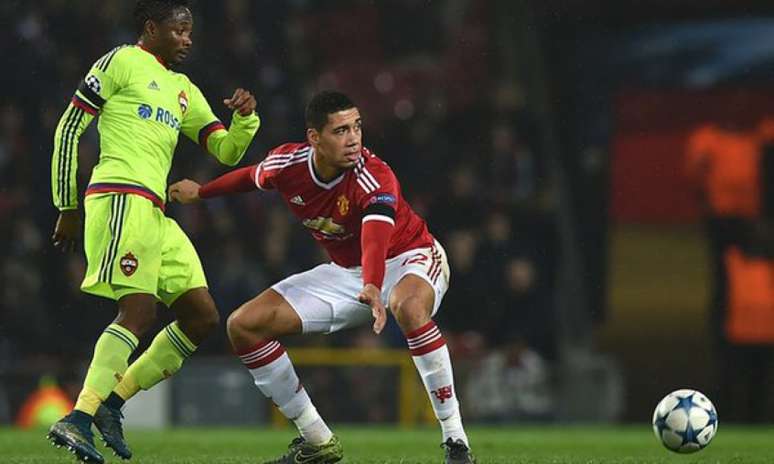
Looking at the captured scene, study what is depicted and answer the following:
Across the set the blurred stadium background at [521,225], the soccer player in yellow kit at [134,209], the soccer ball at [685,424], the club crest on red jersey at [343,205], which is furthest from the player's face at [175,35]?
the blurred stadium background at [521,225]

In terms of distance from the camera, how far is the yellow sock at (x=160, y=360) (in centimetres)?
739

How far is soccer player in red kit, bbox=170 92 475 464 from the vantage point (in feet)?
21.7

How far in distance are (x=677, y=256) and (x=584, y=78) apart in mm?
1794

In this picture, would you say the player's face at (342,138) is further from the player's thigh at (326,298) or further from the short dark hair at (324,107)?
the player's thigh at (326,298)

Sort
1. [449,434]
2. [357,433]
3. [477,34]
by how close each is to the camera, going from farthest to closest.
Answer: [477,34]
[357,433]
[449,434]

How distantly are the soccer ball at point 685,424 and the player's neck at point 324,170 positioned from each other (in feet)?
5.89

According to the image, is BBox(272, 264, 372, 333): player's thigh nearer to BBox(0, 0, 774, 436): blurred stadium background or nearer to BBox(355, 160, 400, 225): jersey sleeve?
BBox(355, 160, 400, 225): jersey sleeve

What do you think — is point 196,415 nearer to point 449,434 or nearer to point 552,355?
point 552,355

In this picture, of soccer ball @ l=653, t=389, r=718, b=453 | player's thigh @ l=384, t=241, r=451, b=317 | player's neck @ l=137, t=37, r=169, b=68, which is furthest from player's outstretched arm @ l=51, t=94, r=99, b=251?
soccer ball @ l=653, t=389, r=718, b=453

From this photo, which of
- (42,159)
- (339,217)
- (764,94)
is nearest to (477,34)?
(764,94)

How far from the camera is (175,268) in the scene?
7.34 meters

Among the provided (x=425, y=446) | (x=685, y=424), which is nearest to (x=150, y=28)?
(x=685, y=424)

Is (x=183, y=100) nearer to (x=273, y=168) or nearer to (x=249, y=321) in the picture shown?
(x=273, y=168)

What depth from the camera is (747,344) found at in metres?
12.7
